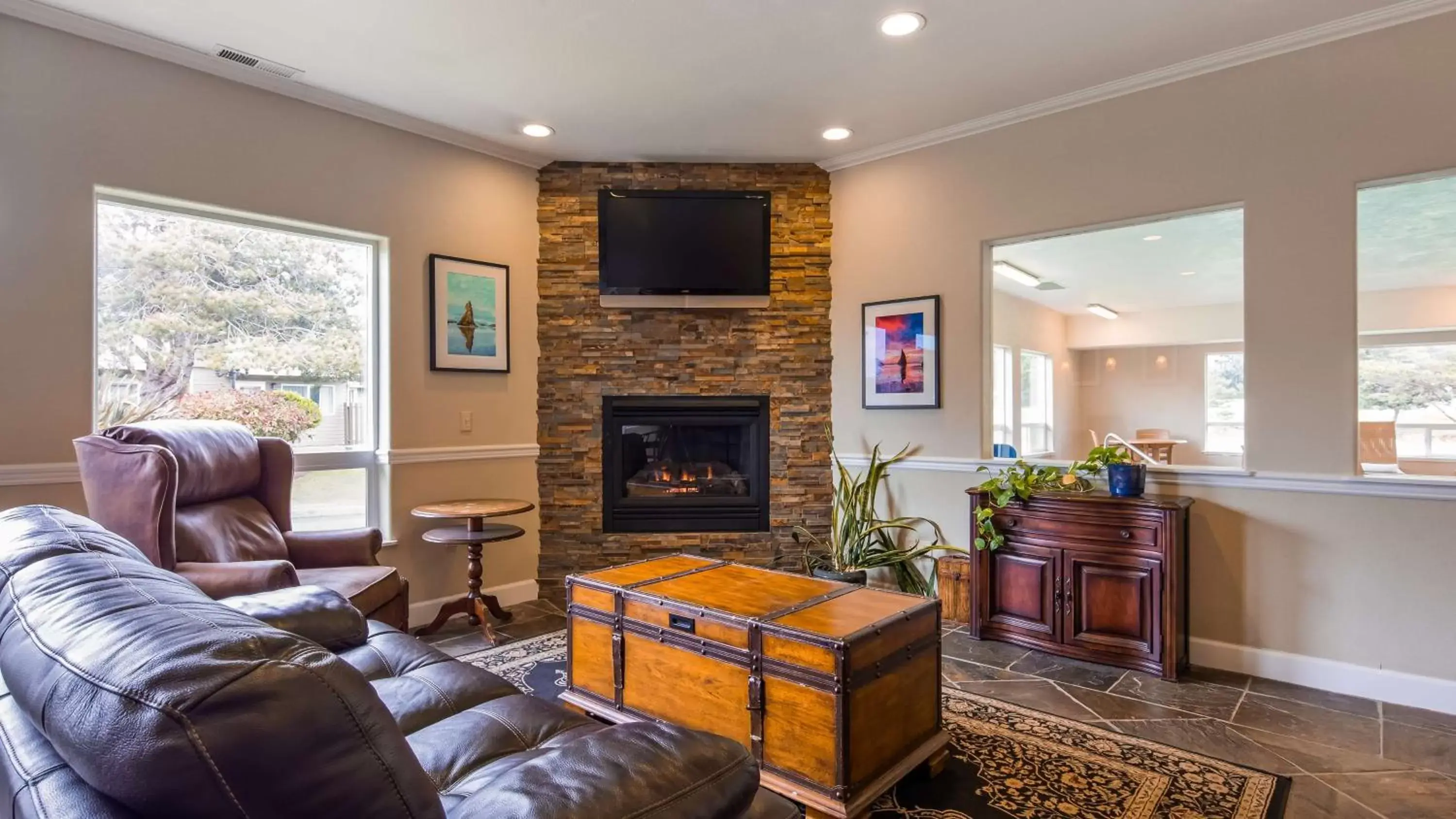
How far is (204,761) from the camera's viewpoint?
0.65 metres

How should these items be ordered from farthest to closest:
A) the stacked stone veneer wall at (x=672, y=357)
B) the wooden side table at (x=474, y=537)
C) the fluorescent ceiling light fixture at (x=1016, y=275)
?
the fluorescent ceiling light fixture at (x=1016, y=275) → the stacked stone veneer wall at (x=672, y=357) → the wooden side table at (x=474, y=537)

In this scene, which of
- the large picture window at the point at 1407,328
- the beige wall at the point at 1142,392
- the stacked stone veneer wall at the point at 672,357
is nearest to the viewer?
the large picture window at the point at 1407,328

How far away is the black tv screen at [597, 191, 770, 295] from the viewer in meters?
4.40

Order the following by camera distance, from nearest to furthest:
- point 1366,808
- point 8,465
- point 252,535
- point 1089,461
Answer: point 1366,808, point 8,465, point 252,535, point 1089,461

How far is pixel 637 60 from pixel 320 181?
1.75 metres

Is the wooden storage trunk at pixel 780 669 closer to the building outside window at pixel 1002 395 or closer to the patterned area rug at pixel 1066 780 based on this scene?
the patterned area rug at pixel 1066 780

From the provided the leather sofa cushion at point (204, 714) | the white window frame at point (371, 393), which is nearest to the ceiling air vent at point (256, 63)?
the white window frame at point (371, 393)

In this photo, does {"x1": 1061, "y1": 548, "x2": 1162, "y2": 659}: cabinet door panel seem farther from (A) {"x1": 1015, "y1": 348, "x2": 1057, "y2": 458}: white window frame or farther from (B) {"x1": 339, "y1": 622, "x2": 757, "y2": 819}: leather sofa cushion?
(A) {"x1": 1015, "y1": 348, "x2": 1057, "y2": 458}: white window frame

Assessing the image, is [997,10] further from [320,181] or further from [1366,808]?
[320,181]

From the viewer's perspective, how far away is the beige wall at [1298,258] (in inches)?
111

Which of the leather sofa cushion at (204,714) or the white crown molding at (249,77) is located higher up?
the white crown molding at (249,77)

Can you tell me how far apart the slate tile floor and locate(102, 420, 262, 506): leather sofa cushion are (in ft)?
4.07

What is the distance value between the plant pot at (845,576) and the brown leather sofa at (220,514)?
215 cm

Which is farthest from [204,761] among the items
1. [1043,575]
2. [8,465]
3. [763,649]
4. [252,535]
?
[1043,575]
